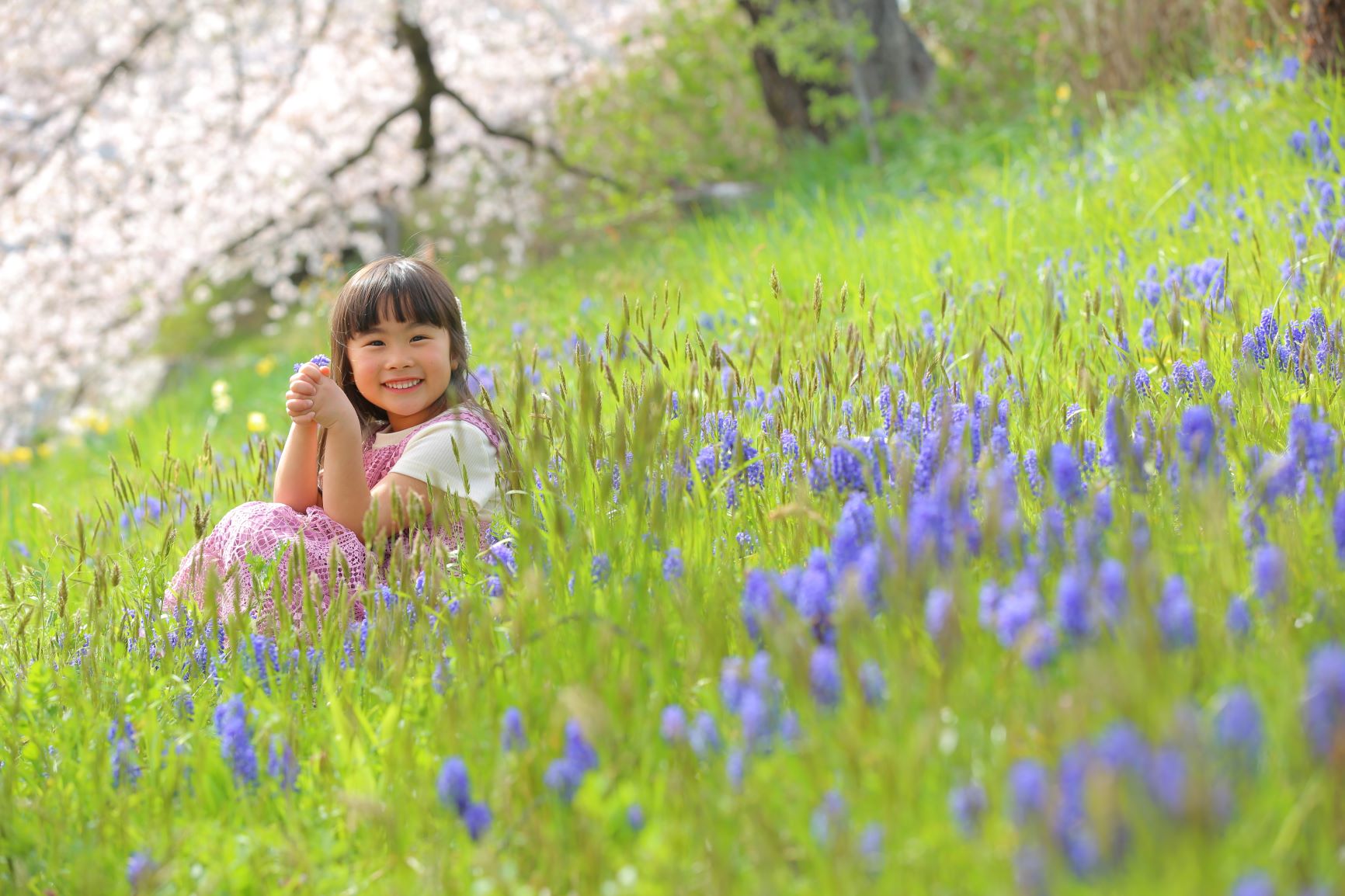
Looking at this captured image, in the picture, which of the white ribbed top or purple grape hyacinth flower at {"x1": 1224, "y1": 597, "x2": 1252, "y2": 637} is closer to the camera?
purple grape hyacinth flower at {"x1": 1224, "y1": 597, "x2": 1252, "y2": 637}

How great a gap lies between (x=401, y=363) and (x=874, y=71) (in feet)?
27.0

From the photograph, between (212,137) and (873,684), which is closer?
(873,684)

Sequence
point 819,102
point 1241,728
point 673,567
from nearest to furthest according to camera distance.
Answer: point 1241,728, point 673,567, point 819,102

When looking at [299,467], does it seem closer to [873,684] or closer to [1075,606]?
[873,684]

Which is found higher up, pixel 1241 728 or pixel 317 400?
pixel 317 400

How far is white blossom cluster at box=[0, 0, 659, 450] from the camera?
1096 centimetres

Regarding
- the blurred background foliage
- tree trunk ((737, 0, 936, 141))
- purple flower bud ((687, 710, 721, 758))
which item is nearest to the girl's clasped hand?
purple flower bud ((687, 710, 721, 758))

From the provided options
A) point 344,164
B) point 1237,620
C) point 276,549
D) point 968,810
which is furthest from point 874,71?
point 968,810

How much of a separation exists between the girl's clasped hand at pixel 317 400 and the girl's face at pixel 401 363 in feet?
0.78

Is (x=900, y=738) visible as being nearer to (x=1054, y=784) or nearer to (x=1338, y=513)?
(x=1054, y=784)

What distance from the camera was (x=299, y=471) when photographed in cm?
293

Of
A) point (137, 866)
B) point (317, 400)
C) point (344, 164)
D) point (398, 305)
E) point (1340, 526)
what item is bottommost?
point (137, 866)

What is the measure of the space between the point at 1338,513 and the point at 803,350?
1873 millimetres

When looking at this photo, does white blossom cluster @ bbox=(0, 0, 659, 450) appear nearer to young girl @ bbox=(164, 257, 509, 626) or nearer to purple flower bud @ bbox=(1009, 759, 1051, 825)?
young girl @ bbox=(164, 257, 509, 626)
